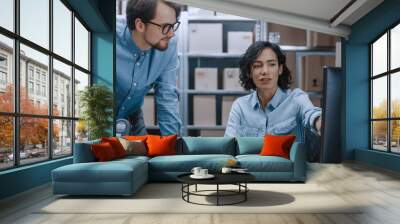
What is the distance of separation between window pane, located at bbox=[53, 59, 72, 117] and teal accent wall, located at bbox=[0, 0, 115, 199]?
2.63ft

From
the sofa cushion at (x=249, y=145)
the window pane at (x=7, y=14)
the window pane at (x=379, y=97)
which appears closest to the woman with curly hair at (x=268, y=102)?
the window pane at (x=379, y=97)

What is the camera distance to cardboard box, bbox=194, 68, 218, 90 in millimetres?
8430

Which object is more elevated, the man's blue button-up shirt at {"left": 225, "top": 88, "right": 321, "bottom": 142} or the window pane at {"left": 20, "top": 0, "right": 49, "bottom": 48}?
the window pane at {"left": 20, "top": 0, "right": 49, "bottom": 48}

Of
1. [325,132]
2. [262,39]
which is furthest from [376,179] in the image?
[262,39]

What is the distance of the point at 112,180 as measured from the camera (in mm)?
4465

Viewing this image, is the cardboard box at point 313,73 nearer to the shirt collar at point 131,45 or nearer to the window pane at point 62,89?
the shirt collar at point 131,45

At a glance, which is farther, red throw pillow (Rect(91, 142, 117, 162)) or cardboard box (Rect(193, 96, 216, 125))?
cardboard box (Rect(193, 96, 216, 125))

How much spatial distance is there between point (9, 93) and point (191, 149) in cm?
281

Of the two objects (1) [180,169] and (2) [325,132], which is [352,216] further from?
(2) [325,132]

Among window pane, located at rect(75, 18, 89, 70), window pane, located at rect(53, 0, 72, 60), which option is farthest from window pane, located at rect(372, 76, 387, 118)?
window pane, located at rect(53, 0, 72, 60)

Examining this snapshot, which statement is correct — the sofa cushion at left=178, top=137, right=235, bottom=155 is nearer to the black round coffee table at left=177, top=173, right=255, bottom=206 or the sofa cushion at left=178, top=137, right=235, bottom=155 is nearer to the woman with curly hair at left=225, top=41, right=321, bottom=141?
the black round coffee table at left=177, top=173, right=255, bottom=206

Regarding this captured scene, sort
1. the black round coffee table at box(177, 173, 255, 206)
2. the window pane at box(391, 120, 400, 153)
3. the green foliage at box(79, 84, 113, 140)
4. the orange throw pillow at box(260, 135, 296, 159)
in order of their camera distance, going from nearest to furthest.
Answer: the black round coffee table at box(177, 173, 255, 206) → the orange throw pillow at box(260, 135, 296, 159) → the green foliage at box(79, 84, 113, 140) → the window pane at box(391, 120, 400, 153)

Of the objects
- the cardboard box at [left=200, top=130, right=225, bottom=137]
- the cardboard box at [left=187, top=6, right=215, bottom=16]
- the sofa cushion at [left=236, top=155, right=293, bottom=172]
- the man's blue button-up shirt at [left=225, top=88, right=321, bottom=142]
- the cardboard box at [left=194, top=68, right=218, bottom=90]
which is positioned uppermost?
the cardboard box at [left=187, top=6, right=215, bottom=16]

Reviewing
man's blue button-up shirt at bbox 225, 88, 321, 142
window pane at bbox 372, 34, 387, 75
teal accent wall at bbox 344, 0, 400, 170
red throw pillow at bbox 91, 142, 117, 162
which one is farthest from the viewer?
teal accent wall at bbox 344, 0, 400, 170
